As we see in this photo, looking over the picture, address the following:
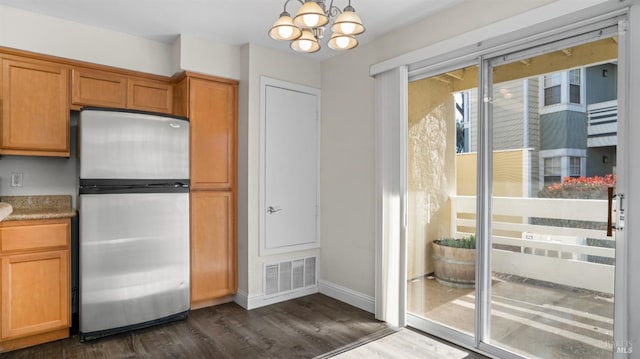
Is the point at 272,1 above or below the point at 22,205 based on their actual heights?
above

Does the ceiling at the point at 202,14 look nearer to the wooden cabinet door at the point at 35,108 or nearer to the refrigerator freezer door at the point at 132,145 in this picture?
the wooden cabinet door at the point at 35,108

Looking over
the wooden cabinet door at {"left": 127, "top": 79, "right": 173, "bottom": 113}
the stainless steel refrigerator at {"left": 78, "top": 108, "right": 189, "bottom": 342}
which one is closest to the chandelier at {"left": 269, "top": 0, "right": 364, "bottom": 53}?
the stainless steel refrigerator at {"left": 78, "top": 108, "right": 189, "bottom": 342}

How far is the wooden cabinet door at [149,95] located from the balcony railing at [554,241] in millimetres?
2977

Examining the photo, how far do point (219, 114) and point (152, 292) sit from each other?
172cm

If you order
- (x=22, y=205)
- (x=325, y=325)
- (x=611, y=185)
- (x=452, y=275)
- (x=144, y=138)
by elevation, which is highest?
(x=144, y=138)

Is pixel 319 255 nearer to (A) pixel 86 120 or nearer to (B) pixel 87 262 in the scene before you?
(B) pixel 87 262

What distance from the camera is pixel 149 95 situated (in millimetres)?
3510

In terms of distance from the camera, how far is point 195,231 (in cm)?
340

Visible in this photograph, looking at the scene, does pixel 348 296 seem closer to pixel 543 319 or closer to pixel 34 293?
pixel 543 319

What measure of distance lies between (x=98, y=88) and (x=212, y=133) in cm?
104

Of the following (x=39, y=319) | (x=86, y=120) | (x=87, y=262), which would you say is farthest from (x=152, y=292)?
(x=86, y=120)

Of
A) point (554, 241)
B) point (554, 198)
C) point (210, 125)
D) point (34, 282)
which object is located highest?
point (210, 125)

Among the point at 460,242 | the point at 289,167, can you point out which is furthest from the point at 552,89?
the point at 289,167

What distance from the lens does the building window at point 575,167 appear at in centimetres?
212
